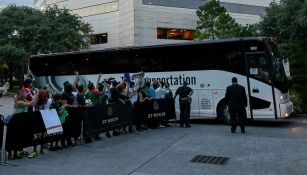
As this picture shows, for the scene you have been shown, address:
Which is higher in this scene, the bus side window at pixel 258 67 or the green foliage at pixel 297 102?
the bus side window at pixel 258 67

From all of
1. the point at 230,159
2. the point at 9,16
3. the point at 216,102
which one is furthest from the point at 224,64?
the point at 9,16

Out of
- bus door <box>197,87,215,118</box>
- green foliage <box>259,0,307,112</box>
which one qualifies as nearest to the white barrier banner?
bus door <box>197,87,215,118</box>

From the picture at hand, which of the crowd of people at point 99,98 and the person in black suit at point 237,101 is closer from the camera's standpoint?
the crowd of people at point 99,98

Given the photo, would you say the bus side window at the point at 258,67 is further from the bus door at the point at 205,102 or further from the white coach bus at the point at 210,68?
the bus door at the point at 205,102

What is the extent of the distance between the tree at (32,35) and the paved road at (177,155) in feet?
118

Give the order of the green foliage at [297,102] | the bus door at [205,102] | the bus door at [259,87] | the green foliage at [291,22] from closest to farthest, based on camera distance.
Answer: the bus door at [259,87]
the bus door at [205,102]
the green foliage at [297,102]
the green foliage at [291,22]

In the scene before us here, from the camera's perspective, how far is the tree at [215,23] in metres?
46.2

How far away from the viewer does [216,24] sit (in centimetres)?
4703

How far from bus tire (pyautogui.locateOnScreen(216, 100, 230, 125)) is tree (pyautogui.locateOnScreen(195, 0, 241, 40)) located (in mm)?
30254

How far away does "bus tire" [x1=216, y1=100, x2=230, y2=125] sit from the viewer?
15.4m

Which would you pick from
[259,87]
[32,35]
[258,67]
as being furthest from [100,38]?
[259,87]

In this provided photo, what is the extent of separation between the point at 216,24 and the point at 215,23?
763 mm

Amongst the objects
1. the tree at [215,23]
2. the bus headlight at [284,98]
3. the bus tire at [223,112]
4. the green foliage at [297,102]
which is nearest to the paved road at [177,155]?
the bus headlight at [284,98]

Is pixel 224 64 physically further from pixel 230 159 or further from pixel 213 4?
pixel 213 4
